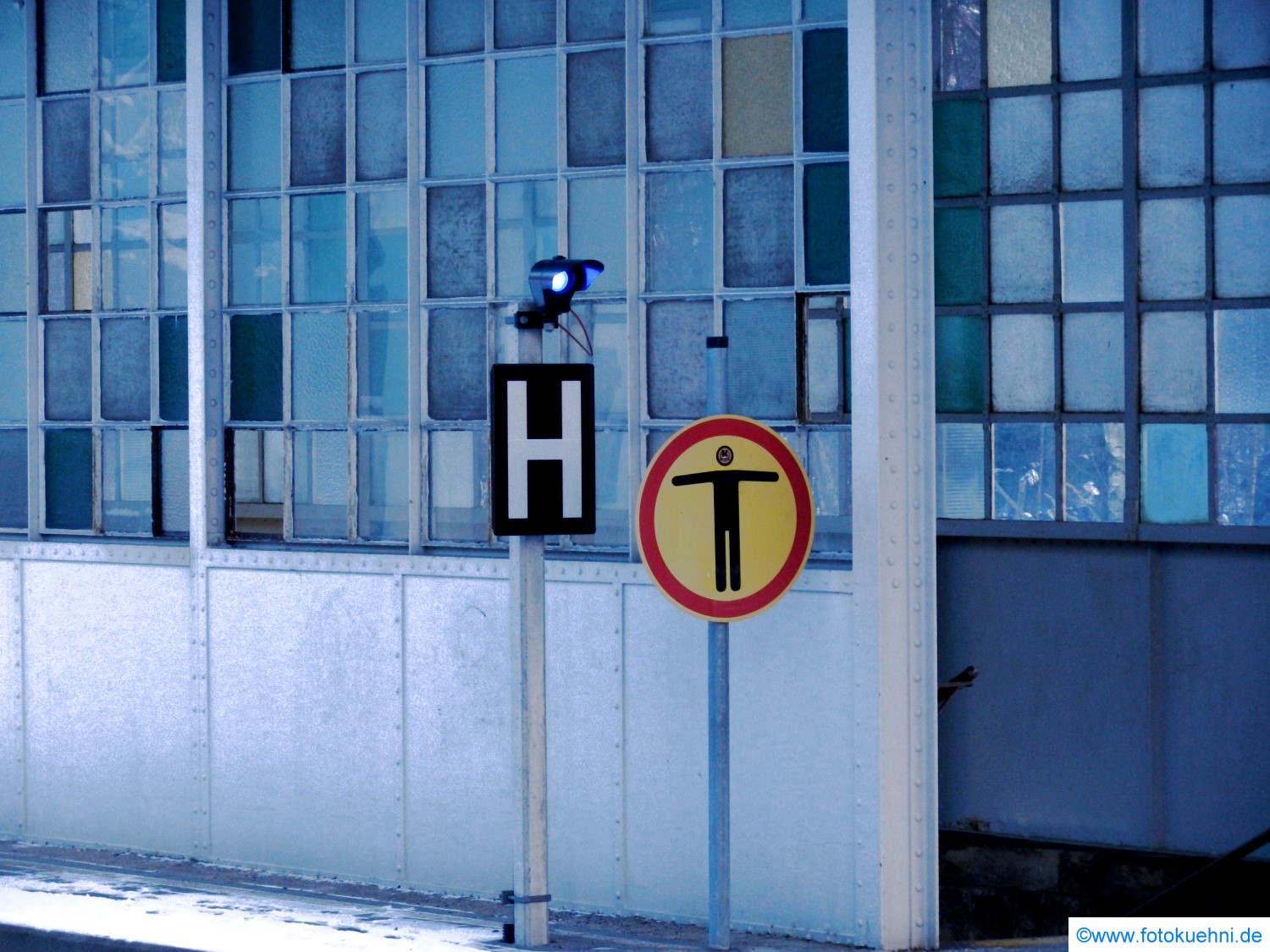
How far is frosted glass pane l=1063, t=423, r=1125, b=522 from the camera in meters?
6.76

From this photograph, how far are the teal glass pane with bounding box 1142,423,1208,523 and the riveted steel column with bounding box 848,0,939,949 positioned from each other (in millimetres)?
892

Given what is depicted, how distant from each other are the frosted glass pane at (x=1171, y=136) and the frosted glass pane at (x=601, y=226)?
2064mm

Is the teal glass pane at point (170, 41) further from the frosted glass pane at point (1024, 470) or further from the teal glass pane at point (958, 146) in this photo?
the frosted glass pane at point (1024, 470)

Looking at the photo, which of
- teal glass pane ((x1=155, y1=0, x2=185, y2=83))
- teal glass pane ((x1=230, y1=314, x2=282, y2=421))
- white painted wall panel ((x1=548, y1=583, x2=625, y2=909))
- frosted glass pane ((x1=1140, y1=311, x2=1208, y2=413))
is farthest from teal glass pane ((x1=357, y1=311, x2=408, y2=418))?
frosted glass pane ((x1=1140, y1=311, x2=1208, y2=413))

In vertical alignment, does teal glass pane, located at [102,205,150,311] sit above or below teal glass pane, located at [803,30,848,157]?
below

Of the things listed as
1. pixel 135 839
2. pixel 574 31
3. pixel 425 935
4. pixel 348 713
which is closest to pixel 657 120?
pixel 574 31

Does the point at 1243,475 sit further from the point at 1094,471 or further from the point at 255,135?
the point at 255,135

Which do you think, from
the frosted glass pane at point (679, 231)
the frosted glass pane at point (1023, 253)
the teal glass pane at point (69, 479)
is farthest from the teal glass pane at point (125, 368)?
the frosted glass pane at point (1023, 253)

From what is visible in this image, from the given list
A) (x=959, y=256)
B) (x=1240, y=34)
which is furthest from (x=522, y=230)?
(x=1240, y=34)

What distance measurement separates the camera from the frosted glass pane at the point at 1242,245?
6523 millimetres

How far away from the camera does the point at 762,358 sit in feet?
22.6

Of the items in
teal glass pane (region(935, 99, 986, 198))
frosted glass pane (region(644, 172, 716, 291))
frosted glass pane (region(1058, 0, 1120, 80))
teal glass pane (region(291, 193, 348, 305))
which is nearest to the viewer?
frosted glass pane (region(1058, 0, 1120, 80))

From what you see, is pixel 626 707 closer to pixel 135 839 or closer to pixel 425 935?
pixel 425 935

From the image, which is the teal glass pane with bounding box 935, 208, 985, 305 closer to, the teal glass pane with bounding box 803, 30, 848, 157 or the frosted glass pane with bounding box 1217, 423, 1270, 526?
the teal glass pane with bounding box 803, 30, 848, 157
